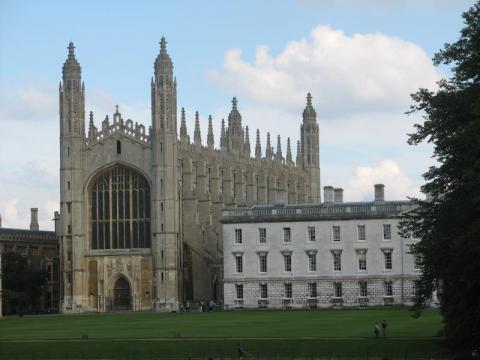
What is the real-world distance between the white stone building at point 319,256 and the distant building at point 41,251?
26.1 meters

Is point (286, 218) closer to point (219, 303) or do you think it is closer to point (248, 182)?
point (219, 303)

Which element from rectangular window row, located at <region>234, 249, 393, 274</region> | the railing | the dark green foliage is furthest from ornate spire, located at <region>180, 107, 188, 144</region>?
the dark green foliage

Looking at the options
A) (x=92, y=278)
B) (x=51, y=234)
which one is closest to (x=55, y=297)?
(x=51, y=234)

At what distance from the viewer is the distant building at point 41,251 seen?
395 feet

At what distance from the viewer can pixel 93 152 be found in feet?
351

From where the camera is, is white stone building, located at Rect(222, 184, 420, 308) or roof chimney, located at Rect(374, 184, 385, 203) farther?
roof chimney, located at Rect(374, 184, 385, 203)

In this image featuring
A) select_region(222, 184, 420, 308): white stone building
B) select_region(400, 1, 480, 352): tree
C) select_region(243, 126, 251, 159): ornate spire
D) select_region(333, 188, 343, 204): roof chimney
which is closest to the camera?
select_region(400, 1, 480, 352): tree

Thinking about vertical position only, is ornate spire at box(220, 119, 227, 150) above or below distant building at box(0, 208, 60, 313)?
above

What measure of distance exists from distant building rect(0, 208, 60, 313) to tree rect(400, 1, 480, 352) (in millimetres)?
71733

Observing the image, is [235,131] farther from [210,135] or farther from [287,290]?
[287,290]

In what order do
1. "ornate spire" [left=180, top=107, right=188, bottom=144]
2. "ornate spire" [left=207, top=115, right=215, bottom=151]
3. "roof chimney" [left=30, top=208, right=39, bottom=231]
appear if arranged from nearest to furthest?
"ornate spire" [left=180, top=107, right=188, bottom=144] → "ornate spire" [left=207, top=115, right=215, bottom=151] → "roof chimney" [left=30, top=208, right=39, bottom=231]

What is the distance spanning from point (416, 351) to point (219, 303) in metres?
53.9

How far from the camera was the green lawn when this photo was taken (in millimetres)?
52781

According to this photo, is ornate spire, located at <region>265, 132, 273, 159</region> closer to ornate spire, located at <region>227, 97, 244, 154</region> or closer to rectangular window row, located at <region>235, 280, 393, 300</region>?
ornate spire, located at <region>227, 97, 244, 154</region>
